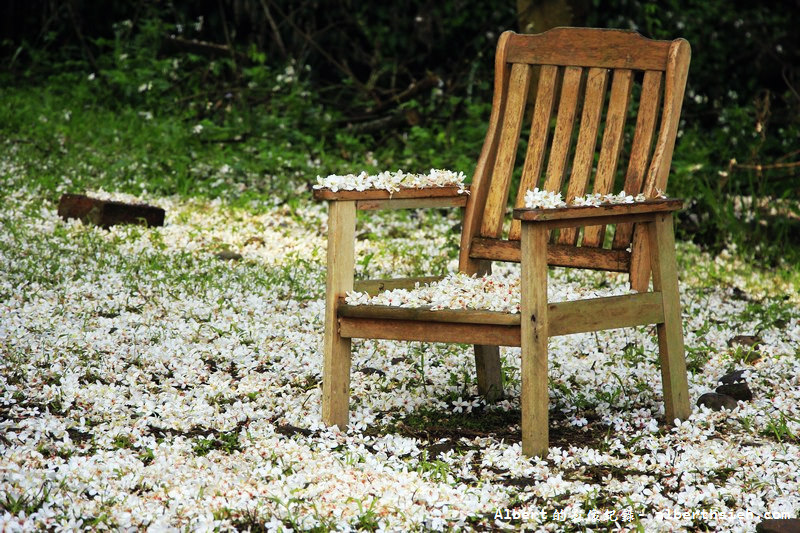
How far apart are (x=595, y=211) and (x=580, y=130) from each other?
724mm

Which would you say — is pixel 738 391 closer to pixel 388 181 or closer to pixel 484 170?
pixel 484 170

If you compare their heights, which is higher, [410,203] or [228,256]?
[410,203]

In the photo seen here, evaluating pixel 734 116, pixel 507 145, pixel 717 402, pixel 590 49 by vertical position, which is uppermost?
pixel 734 116

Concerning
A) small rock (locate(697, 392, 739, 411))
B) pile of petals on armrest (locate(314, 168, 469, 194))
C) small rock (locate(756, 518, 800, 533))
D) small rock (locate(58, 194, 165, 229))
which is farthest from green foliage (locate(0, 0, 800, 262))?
small rock (locate(756, 518, 800, 533))

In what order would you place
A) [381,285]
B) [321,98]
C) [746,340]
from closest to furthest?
[381,285] → [746,340] → [321,98]

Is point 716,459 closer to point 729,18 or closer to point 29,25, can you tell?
Result: point 729,18

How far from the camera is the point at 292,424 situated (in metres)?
3.49

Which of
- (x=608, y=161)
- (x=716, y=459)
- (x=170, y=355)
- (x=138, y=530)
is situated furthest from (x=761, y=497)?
(x=170, y=355)

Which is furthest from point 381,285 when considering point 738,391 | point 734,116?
point 734,116

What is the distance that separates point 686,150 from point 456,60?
2925 millimetres

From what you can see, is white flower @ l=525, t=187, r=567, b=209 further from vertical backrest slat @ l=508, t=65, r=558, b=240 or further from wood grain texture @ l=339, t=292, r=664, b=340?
vertical backrest slat @ l=508, t=65, r=558, b=240

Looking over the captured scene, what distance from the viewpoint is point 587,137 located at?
374cm

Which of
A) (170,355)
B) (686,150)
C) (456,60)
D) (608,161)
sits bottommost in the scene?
(170,355)

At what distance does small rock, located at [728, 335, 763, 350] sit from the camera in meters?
4.61
